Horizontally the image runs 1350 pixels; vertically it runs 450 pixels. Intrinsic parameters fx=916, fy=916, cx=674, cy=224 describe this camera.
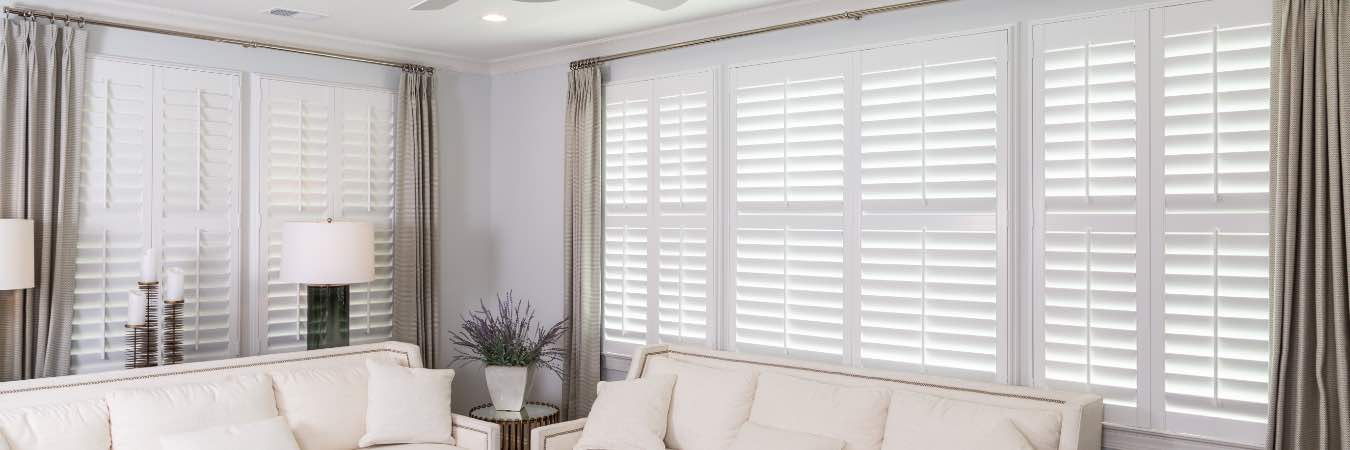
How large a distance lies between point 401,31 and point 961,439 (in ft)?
10.6

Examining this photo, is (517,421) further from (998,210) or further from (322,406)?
(998,210)

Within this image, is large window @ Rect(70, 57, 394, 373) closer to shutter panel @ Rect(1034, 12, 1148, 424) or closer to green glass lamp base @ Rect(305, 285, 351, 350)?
green glass lamp base @ Rect(305, 285, 351, 350)

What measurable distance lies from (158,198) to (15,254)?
2.66ft

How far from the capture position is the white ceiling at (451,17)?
396 cm

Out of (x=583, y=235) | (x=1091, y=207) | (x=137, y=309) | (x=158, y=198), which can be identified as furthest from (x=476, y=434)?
(x=1091, y=207)

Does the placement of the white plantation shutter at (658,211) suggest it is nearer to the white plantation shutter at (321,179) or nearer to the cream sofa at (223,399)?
the cream sofa at (223,399)

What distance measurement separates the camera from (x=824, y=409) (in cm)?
346

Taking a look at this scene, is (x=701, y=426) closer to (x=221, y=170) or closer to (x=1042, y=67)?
(x=1042, y=67)

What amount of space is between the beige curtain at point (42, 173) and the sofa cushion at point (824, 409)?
290 centimetres

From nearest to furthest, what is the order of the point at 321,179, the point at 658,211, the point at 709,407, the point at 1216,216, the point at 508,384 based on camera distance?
the point at 1216,216, the point at 709,407, the point at 508,384, the point at 658,211, the point at 321,179

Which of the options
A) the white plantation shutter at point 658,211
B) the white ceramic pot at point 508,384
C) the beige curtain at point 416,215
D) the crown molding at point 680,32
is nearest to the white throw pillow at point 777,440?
the white plantation shutter at point 658,211

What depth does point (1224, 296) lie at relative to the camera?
9.72ft

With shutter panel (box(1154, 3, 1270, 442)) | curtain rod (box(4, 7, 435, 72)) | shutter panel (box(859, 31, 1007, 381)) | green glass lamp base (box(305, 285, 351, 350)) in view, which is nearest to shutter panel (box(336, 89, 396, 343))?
curtain rod (box(4, 7, 435, 72))

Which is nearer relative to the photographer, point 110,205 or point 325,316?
point 110,205
